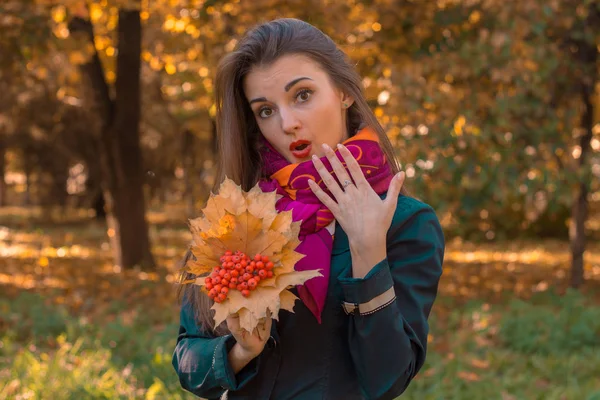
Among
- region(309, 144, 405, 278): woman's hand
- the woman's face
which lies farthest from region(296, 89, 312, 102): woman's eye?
region(309, 144, 405, 278): woman's hand

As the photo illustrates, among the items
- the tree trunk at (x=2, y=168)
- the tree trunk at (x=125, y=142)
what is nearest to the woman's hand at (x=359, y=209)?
the tree trunk at (x=125, y=142)

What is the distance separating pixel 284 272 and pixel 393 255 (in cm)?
37

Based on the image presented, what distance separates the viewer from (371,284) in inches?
64.7

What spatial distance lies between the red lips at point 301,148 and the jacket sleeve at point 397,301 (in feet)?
0.91

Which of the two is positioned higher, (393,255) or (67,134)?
(393,255)

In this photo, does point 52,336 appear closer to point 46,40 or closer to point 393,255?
point 46,40

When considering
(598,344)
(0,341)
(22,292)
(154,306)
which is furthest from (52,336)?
(598,344)

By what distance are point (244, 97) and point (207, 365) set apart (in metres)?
0.75

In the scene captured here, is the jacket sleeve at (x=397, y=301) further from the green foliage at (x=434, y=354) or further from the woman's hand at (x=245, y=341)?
the green foliage at (x=434, y=354)

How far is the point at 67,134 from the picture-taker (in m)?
19.6

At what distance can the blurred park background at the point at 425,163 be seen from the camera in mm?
5500

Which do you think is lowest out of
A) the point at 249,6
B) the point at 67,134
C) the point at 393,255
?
the point at 67,134

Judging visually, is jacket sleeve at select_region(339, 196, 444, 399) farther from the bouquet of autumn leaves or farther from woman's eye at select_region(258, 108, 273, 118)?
woman's eye at select_region(258, 108, 273, 118)

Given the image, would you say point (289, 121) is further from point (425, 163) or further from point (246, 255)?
point (425, 163)
